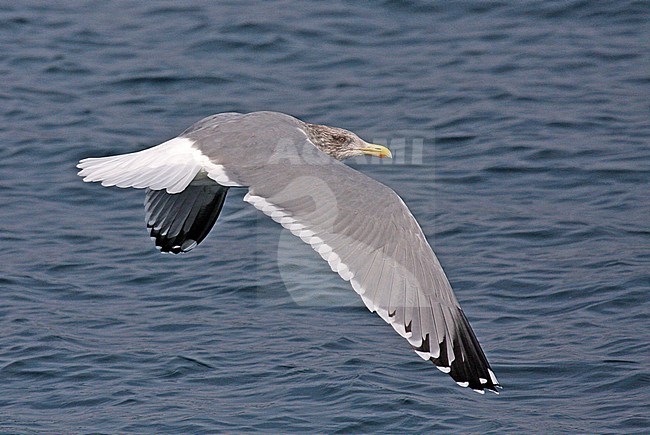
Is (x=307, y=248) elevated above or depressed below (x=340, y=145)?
below

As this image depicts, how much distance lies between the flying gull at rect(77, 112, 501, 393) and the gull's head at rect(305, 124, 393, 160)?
39cm

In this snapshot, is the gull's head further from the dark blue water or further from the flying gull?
the dark blue water

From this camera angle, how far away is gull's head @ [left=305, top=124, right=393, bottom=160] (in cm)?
611

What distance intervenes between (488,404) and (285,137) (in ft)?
5.22

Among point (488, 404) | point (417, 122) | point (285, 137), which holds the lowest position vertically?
point (488, 404)

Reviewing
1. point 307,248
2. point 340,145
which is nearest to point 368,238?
point 340,145

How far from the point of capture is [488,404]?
5.90 m

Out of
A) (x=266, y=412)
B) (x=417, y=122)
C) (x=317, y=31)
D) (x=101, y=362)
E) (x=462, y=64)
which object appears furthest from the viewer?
(x=317, y=31)

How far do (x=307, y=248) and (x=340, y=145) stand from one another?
1.32 meters

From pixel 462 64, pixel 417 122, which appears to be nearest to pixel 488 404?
pixel 417 122

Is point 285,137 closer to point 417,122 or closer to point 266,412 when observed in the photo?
point 266,412

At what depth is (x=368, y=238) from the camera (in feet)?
15.8

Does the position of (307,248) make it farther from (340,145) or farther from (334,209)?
(334,209)

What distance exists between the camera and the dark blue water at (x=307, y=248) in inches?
236
